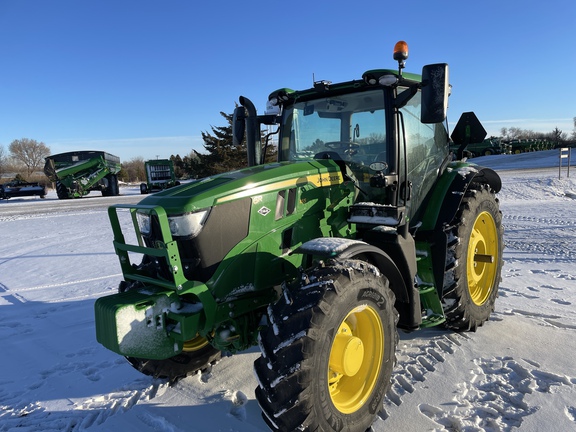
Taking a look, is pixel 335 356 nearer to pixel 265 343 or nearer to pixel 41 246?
pixel 265 343

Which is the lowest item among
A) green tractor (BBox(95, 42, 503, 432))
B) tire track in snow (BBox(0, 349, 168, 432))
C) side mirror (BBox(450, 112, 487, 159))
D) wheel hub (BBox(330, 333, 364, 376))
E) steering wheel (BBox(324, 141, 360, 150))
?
tire track in snow (BBox(0, 349, 168, 432))

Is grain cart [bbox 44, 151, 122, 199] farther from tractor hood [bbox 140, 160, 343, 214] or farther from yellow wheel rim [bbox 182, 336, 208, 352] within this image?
tractor hood [bbox 140, 160, 343, 214]

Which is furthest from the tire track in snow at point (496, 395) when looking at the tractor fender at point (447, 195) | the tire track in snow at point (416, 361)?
the tractor fender at point (447, 195)

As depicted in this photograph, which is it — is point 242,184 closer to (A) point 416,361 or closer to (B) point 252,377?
(B) point 252,377

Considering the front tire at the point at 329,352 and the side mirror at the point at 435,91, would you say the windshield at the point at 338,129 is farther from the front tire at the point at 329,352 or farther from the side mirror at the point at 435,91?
the front tire at the point at 329,352

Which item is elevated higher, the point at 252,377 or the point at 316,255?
the point at 316,255

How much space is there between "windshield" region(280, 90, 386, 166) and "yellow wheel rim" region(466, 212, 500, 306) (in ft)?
4.96

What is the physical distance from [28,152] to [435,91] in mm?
89247

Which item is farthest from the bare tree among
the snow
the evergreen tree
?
the snow

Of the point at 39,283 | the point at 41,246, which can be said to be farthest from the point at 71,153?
the point at 39,283

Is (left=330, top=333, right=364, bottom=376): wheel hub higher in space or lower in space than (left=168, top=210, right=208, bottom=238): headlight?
lower

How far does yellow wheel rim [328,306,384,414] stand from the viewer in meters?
2.46

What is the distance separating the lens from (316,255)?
2.51 meters

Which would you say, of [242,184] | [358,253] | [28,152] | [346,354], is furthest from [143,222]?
[28,152]
